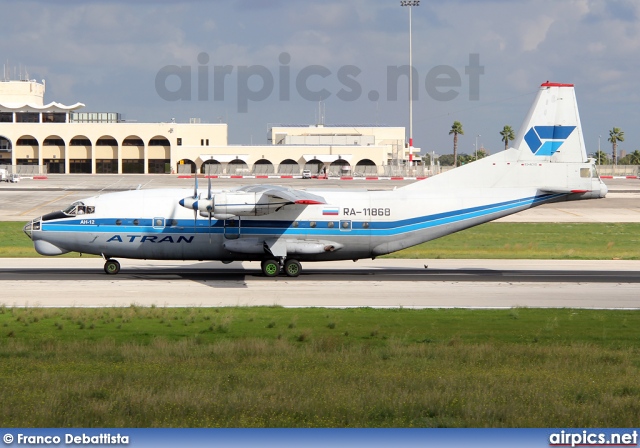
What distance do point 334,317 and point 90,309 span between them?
8.11m

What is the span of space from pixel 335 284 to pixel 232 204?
5.42m

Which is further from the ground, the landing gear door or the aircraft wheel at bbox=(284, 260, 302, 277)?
the landing gear door

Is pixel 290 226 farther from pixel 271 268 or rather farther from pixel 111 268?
pixel 111 268

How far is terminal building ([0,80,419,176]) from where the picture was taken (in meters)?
150

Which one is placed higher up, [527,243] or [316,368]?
[527,243]

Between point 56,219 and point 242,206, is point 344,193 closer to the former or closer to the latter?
point 242,206

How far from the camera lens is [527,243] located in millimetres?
53781

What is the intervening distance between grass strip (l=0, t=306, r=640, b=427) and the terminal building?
12288cm

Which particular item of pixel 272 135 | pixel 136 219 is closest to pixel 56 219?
pixel 136 219

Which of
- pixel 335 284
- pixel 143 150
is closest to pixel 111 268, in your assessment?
pixel 335 284

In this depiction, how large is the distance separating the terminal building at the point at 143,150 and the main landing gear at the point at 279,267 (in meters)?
111

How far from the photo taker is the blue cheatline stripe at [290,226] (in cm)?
3497

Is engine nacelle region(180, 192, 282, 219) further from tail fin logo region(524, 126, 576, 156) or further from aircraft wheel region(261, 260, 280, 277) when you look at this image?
tail fin logo region(524, 126, 576, 156)

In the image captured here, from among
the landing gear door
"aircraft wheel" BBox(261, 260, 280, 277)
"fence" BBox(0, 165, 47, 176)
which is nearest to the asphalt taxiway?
"aircraft wheel" BBox(261, 260, 280, 277)
